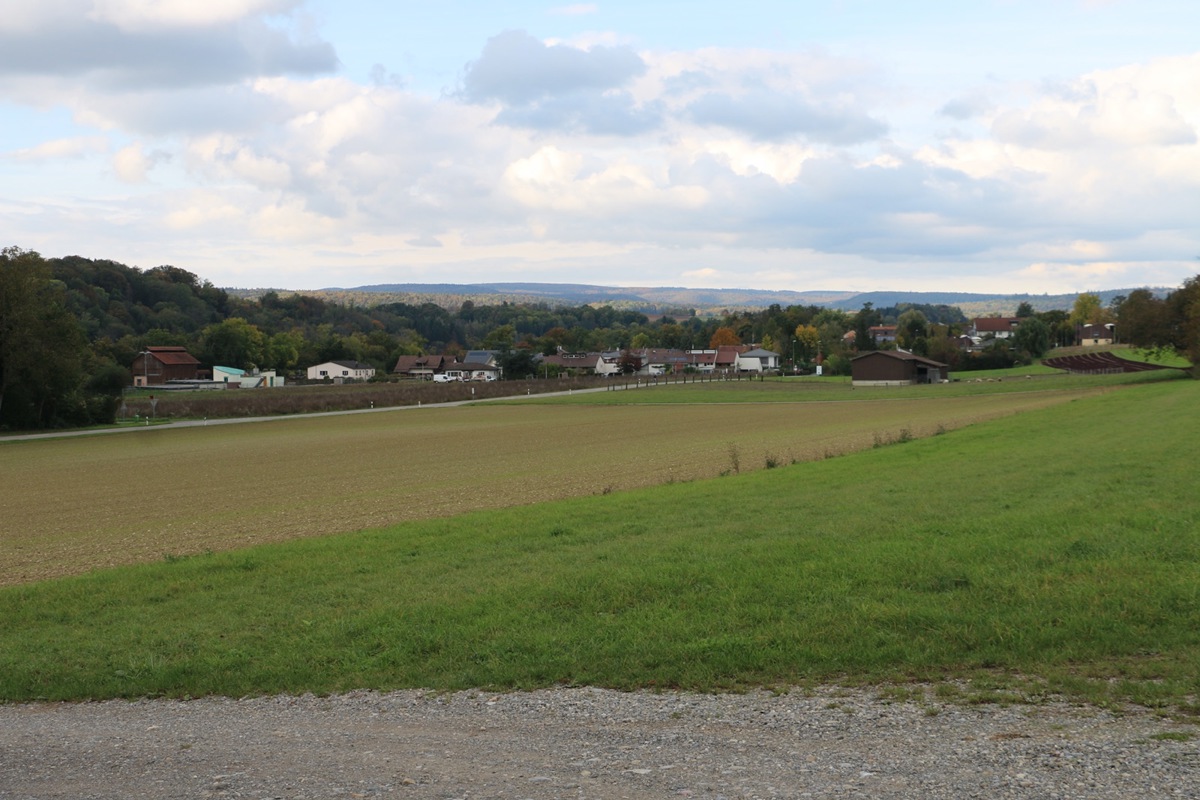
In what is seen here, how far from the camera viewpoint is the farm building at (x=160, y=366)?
131762 mm

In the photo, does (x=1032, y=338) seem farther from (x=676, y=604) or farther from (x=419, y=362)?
(x=676, y=604)

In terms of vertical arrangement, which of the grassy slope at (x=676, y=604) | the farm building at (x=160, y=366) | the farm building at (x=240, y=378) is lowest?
the farm building at (x=240, y=378)

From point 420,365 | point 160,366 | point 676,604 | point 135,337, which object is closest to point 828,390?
point 160,366

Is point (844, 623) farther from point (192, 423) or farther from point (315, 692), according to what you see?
point (192, 423)

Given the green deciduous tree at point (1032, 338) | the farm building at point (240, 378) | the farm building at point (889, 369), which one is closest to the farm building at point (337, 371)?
the farm building at point (240, 378)

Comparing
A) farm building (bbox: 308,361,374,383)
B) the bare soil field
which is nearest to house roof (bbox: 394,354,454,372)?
farm building (bbox: 308,361,374,383)

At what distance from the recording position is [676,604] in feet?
37.5

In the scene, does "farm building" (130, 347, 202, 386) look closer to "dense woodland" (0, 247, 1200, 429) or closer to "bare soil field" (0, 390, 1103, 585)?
"dense woodland" (0, 247, 1200, 429)

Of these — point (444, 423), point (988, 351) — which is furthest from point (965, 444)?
point (988, 351)

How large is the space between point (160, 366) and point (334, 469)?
347 feet

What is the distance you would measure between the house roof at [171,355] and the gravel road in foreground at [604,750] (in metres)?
135

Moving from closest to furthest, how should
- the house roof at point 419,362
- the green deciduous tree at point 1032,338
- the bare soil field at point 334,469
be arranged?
the bare soil field at point 334,469, the green deciduous tree at point 1032,338, the house roof at point 419,362

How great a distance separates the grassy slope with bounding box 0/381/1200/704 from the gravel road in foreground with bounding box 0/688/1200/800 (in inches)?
27.3

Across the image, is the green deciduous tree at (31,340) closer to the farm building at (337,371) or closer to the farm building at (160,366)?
the farm building at (160,366)
